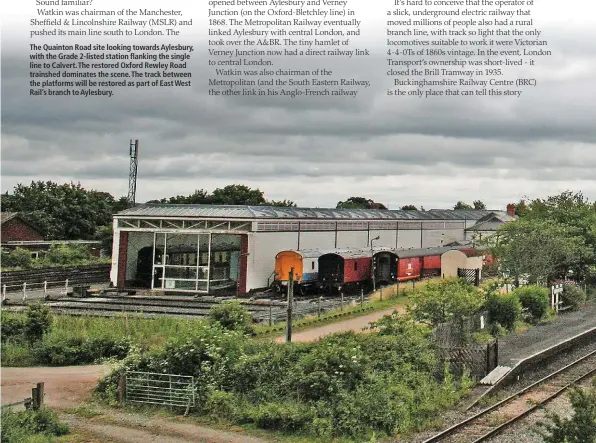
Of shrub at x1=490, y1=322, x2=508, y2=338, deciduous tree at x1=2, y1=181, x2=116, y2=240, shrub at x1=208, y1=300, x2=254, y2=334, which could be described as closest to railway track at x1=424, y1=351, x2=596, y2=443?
shrub at x1=490, y1=322, x2=508, y2=338

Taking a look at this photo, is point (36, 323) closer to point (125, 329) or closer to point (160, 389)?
point (125, 329)

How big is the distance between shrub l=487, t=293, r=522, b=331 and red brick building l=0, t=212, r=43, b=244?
1517 inches

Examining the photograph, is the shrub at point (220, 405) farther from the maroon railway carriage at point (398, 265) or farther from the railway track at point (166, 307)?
the maroon railway carriage at point (398, 265)

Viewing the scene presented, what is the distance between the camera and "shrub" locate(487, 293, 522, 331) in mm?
25297

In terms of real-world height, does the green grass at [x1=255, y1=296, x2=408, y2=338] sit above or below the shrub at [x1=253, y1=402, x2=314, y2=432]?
above

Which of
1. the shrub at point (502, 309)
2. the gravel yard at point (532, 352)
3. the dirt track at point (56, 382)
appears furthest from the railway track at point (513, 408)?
the dirt track at point (56, 382)

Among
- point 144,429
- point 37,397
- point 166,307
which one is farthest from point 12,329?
point 144,429

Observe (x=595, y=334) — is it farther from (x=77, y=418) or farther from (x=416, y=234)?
(x=416, y=234)

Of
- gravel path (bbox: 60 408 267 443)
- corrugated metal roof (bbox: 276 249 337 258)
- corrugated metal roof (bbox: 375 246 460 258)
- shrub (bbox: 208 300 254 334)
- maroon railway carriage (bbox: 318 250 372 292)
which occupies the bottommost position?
gravel path (bbox: 60 408 267 443)

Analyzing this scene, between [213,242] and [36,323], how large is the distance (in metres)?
20.2

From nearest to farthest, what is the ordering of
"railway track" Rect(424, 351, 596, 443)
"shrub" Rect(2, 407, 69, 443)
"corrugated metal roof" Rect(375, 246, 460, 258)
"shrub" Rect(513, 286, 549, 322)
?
"shrub" Rect(2, 407, 69, 443)
"railway track" Rect(424, 351, 596, 443)
"shrub" Rect(513, 286, 549, 322)
"corrugated metal roof" Rect(375, 246, 460, 258)

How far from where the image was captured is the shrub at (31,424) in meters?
12.8

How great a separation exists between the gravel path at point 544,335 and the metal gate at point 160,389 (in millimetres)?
8936

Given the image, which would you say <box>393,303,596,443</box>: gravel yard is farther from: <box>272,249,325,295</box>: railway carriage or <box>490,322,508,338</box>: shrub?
<box>272,249,325,295</box>: railway carriage
